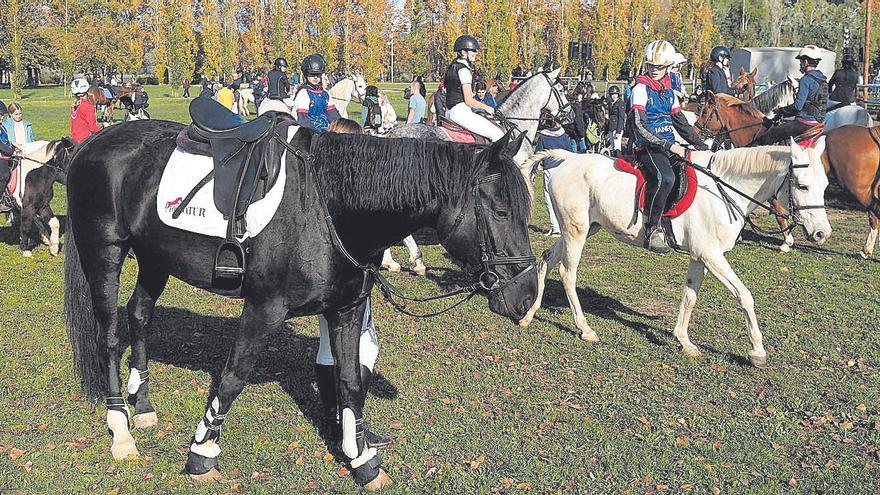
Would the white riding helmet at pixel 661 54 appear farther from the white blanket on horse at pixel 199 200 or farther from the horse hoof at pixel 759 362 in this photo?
the white blanket on horse at pixel 199 200

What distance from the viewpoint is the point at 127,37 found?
218 ft

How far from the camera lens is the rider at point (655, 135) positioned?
737 centimetres

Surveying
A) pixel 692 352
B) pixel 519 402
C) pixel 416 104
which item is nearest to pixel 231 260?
pixel 519 402

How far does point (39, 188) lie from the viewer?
11.8 metres

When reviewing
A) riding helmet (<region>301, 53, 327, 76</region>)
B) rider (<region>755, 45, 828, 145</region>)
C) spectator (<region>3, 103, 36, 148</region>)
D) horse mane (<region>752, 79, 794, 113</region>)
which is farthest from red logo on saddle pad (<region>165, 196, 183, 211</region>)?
horse mane (<region>752, 79, 794, 113</region>)

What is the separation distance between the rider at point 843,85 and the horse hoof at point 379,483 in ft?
51.1

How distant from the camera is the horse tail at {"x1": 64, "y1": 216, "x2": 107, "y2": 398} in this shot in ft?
18.6

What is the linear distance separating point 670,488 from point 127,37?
232 feet

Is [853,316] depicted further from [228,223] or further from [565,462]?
[228,223]

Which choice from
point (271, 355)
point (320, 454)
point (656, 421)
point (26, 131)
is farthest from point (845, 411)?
point (26, 131)

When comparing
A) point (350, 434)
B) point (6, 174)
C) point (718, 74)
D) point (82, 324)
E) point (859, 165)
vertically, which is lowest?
point (350, 434)

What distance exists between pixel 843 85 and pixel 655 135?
11.9 metres

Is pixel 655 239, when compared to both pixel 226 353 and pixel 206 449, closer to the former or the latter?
pixel 226 353

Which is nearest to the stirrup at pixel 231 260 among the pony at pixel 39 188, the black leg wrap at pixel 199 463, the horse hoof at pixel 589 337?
the black leg wrap at pixel 199 463
